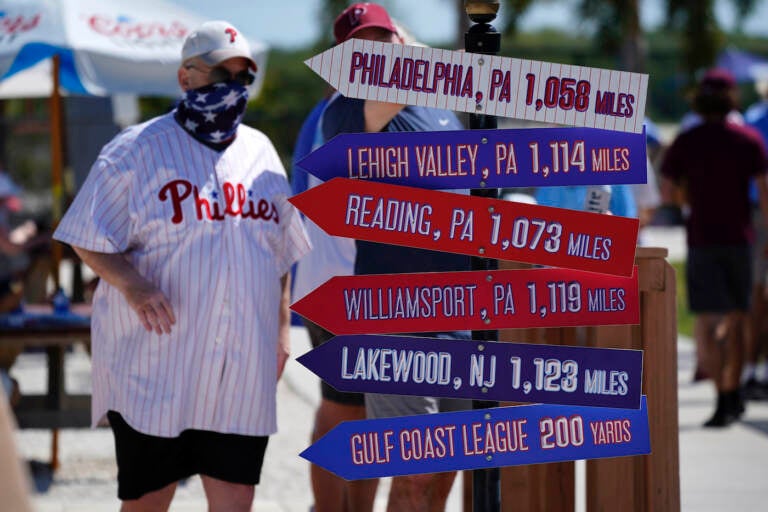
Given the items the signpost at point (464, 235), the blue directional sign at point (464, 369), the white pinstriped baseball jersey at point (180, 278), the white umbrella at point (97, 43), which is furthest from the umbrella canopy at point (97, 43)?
the blue directional sign at point (464, 369)

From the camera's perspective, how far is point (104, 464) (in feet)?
23.6

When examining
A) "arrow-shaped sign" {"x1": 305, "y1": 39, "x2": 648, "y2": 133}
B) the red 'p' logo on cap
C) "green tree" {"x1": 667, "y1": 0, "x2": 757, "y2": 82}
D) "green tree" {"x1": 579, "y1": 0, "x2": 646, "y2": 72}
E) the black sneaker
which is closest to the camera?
"arrow-shaped sign" {"x1": 305, "y1": 39, "x2": 648, "y2": 133}

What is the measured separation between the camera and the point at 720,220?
827 cm

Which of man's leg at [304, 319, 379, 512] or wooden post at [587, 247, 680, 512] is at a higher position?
wooden post at [587, 247, 680, 512]

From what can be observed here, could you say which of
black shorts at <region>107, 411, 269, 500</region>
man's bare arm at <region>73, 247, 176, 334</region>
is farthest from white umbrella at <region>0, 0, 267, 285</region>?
black shorts at <region>107, 411, 269, 500</region>

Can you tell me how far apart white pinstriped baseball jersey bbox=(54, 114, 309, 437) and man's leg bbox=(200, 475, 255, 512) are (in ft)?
0.58

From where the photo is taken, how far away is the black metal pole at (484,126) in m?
3.65

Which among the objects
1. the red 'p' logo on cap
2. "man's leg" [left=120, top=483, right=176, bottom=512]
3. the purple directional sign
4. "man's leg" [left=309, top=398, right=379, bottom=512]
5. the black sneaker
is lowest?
the black sneaker

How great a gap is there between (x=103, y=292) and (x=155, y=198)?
14.4 inches

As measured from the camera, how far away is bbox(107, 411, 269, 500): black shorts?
401 centimetres

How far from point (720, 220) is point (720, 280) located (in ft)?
1.21

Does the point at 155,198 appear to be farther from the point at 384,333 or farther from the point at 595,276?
the point at 595,276

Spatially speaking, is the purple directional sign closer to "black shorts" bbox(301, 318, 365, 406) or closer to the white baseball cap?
the white baseball cap

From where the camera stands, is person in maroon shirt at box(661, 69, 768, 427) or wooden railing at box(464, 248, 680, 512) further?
person in maroon shirt at box(661, 69, 768, 427)
